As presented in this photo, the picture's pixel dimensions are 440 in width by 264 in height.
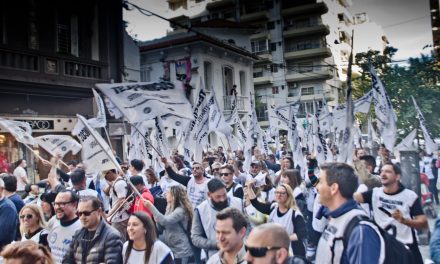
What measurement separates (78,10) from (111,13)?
5.01ft

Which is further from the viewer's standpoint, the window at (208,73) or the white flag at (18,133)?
the window at (208,73)

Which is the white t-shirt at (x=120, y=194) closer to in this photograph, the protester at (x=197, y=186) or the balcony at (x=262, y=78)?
the protester at (x=197, y=186)

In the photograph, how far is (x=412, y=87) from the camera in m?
20.1

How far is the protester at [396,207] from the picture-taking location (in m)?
4.40

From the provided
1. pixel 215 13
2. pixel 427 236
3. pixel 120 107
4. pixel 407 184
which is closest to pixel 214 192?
pixel 120 107

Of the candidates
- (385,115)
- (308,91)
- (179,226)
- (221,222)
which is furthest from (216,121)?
(308,91)

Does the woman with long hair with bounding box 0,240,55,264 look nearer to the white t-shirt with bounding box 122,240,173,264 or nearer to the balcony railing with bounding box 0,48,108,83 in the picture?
the white t-shirt with bounding box 122,240,173,264

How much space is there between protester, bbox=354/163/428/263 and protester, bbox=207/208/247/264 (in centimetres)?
203

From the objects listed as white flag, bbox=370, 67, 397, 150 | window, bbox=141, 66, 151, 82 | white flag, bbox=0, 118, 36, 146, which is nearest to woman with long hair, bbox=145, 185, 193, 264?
white flag, bbox=0, 118, 36, 146

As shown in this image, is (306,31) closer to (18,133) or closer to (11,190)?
(18,133)

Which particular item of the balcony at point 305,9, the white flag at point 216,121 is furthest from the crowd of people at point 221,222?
the balcony at point 305,9

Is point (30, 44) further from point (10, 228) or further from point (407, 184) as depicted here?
point (407, 184)

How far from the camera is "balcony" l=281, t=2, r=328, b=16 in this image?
149ft

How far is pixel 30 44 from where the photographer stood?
12805mm
